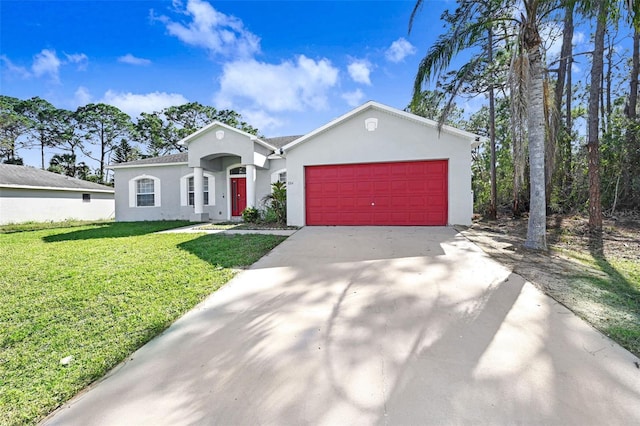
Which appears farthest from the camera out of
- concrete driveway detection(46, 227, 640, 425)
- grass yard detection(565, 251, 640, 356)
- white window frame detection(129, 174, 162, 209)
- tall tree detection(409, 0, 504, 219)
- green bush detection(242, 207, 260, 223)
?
white window frame detection(129, 174, 162, 209)

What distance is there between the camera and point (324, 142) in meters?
10.4

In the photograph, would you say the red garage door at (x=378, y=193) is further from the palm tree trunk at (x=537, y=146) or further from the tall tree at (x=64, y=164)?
the tall tree at (x=64, y=164)

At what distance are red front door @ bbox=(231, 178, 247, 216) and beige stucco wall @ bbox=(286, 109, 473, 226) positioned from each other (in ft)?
13.7

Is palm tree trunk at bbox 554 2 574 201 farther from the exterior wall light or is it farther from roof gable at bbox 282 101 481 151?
the exterior wall light

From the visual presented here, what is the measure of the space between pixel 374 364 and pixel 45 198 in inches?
909

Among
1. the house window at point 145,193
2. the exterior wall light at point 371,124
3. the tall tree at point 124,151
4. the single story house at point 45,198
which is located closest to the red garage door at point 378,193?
the exterior wall light at point 371,124

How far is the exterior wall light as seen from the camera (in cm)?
999

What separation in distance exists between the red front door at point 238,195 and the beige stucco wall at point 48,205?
42.4 feet

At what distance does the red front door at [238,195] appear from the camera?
46.0 ft

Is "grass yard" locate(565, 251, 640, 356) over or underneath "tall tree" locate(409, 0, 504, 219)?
underneath

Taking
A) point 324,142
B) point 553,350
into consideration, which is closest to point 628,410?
point 553,350

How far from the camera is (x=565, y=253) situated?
5941mm

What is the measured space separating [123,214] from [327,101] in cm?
1347

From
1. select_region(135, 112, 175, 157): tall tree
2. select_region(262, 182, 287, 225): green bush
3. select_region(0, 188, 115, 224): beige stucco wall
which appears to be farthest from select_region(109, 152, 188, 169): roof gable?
select_region(135, 112, 175, 157): tall tree
